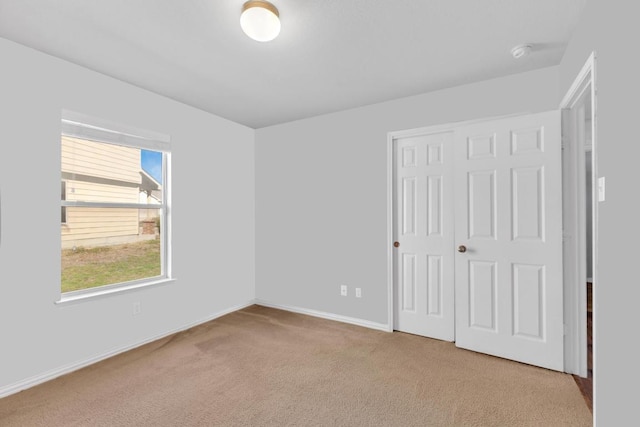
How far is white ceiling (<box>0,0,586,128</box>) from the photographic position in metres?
1.82

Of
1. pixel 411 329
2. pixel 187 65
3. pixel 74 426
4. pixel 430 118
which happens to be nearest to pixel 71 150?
pixel 187 65

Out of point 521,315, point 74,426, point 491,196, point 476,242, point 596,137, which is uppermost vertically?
point 596,137

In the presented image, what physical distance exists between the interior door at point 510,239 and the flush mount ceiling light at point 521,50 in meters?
0.51

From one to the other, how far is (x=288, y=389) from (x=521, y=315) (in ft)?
6.78

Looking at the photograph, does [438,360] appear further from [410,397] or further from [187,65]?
[187,65]

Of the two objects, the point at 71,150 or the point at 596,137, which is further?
the point at 71,150

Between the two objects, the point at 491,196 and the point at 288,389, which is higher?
the point at 491,196

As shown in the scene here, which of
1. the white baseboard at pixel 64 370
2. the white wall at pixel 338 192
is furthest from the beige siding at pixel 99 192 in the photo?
the white wall at pixel 338 192

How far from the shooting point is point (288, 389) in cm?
219

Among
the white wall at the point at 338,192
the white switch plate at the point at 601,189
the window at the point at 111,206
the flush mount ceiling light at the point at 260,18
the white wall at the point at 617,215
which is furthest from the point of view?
the white wall at the point at 338,192

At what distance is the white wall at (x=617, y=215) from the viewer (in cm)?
123

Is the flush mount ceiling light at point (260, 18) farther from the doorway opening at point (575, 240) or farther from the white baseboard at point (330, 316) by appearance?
the white baseboard at point (330, 316)

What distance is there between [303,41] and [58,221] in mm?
2447

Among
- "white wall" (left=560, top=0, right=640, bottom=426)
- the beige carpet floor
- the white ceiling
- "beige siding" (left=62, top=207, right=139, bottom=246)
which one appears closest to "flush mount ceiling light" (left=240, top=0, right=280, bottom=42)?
the white ceiling
